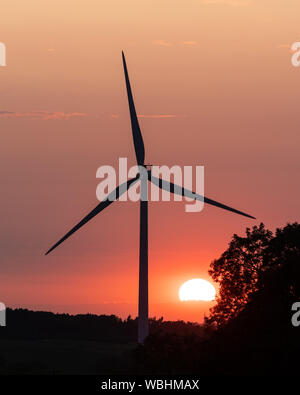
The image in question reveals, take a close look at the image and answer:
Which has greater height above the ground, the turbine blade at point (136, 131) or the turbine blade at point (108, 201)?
the turbine blade at point (136, 131)

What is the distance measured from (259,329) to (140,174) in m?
29.1

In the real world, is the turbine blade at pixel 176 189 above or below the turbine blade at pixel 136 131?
below

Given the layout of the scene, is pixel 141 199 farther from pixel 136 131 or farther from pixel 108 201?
pixel 136 131

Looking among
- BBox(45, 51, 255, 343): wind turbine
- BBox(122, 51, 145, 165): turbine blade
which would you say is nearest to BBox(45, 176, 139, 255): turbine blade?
BBox(45, 51, 255, 343): wind turbine

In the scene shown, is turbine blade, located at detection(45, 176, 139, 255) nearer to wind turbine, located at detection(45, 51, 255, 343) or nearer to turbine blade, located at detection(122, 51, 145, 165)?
wind turbine, located at detection(45, 51, 255, 343)

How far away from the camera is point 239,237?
18450cm

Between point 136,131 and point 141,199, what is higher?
point 136,131

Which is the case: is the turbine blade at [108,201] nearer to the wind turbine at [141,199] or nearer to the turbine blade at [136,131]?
the wind turbine at [141,199]

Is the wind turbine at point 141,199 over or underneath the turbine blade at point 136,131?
underneath

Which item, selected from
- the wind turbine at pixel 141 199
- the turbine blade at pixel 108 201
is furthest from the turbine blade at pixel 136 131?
the turbine blade at pixel 108 201

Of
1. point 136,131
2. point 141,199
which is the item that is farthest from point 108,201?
point 136,131
